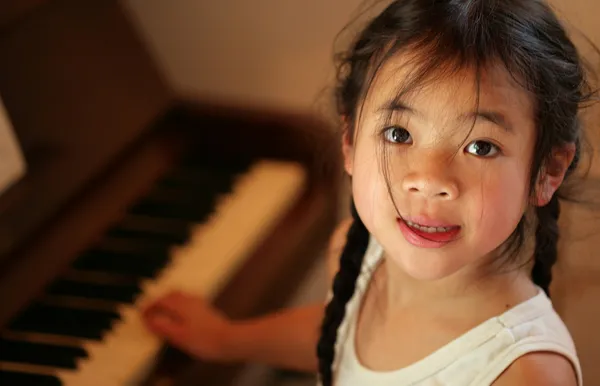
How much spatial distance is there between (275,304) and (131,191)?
10.7 inches

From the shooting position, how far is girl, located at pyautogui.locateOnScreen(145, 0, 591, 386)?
28.5 inches

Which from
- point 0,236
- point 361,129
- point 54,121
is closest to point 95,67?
point 54,121

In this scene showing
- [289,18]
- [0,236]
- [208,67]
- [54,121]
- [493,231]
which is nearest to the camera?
[493,231]

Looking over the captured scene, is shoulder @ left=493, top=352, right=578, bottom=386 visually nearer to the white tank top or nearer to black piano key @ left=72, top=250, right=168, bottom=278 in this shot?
the white tank top

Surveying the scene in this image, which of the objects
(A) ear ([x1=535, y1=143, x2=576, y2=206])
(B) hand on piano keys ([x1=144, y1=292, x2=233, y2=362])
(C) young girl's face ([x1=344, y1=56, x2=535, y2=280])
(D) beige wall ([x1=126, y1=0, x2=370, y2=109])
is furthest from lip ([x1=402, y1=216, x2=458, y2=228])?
(D) beige wall ([x1=126, y1=0, x2=370, y2=109])

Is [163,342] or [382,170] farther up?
[382,170]

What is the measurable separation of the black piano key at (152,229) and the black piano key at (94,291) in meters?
0.11

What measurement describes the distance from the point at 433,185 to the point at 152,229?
589 millimetres

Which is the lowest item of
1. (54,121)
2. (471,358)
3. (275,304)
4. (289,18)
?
(275,304)

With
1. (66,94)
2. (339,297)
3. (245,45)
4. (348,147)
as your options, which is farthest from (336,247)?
(245,45)

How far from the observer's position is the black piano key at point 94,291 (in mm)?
1081

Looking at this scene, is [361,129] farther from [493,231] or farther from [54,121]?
[54,121]

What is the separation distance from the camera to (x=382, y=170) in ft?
2.55

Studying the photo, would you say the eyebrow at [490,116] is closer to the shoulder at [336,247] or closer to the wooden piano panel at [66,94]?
the shoulder at [336,247]
